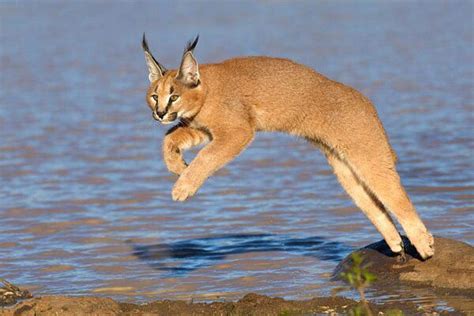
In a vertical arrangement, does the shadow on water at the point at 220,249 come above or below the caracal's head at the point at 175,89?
below

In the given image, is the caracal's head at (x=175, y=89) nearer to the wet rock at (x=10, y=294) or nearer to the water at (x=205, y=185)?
the water at (x=205, y=185)

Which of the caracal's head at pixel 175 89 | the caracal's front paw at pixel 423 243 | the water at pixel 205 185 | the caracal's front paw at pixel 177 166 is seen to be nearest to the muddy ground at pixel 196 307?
the water at pixel 205 185

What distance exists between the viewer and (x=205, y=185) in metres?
18.2

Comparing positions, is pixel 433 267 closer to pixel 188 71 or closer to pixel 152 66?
pixel 188 71

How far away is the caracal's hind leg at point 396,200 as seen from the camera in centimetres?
1212

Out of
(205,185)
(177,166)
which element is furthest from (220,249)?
(205,185)

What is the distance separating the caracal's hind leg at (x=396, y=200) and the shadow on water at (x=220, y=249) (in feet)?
4.87

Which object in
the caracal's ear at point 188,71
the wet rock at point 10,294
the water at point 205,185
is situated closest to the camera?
the caracal's ear at point 188,71

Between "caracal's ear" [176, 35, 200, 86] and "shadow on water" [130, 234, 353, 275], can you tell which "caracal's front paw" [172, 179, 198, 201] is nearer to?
"caracal's ear" [176, 35, 200, 86]

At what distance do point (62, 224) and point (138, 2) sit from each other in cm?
4072

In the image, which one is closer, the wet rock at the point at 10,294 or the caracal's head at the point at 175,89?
the caracal's head at the point at 175,89

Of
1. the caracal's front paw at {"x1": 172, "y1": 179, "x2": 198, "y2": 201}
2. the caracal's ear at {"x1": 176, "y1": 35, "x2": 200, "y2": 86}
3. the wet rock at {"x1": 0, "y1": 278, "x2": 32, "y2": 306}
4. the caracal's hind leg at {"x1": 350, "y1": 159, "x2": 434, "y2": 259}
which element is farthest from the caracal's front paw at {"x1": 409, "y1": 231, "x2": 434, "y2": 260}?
the wet rock at {"x1": 0, "y1": 278, "x2": 32, "y2": 306}

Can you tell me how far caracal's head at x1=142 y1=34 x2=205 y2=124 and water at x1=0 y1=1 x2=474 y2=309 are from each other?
1989mm

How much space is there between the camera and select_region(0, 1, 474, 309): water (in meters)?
13.3
